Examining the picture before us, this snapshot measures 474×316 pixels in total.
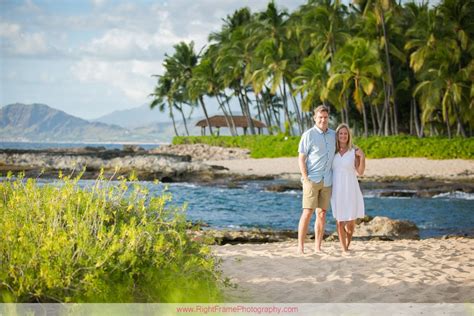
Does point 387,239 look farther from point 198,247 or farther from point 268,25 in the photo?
point 268,25

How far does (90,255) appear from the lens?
3.37 meters

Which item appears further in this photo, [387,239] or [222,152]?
[222,152]

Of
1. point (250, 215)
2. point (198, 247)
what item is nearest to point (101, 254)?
point (198, 247)

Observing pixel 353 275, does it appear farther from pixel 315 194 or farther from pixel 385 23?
pixel 385 23

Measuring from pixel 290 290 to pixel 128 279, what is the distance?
1.41 meters

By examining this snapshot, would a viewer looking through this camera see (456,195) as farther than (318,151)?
Yes

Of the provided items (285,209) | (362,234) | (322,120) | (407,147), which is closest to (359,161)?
(322,120)

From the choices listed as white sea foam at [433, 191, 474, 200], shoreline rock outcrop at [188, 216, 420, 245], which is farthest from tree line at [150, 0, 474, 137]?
shoreline rock outcrop at [188, 216, 420, 245]

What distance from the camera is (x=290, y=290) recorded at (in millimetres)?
4473

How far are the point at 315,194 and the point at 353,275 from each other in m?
0.97

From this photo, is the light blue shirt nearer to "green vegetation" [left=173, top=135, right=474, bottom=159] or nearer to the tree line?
"green vegetation" [left=173, top=135, right=474, bottom=159]

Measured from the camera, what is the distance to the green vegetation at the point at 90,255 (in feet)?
10.8

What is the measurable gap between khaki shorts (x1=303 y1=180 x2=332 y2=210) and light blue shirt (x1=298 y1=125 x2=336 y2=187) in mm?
42

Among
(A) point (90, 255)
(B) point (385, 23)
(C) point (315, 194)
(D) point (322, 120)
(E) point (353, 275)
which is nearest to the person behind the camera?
(A) point (90, 255)
